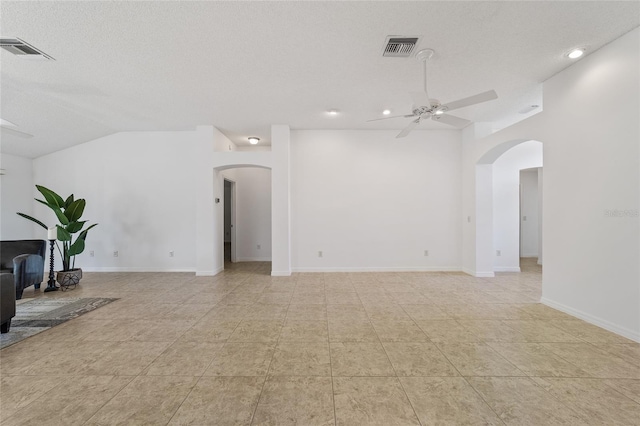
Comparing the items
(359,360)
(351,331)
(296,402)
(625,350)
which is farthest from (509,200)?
(296,402)

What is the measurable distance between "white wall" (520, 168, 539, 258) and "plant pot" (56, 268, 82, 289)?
35.3ft

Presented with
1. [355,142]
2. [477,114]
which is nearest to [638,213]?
[477,114]

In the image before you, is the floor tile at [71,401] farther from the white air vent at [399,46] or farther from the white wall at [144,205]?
the white wall at [144,205]

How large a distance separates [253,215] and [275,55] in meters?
4.86

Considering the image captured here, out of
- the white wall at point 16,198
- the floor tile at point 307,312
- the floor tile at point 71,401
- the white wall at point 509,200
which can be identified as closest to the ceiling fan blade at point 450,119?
Answer: the floor tile at point 307,312

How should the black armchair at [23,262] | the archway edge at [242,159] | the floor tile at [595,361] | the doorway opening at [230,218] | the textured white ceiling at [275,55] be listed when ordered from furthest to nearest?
the doorway opening at [230,218]
the archway edge at [242,159]
the black armchair at [23,262]
the textured white ceiling at [275,55]
the floor tile at [595,361]

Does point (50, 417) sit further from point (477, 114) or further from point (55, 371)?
point (477, 114)

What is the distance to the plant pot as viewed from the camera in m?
4.50

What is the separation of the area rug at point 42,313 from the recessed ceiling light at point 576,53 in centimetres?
673

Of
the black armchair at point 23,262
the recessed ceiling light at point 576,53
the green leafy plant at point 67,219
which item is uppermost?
the recessed ceiling light at point 576,53

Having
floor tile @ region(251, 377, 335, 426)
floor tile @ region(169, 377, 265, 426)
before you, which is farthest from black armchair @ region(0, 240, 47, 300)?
floor tile @ region(251, 377, 335, 426)

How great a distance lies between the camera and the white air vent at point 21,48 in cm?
278

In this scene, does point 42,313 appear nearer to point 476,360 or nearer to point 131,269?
point 131,269

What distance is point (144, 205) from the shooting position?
19.4ft
